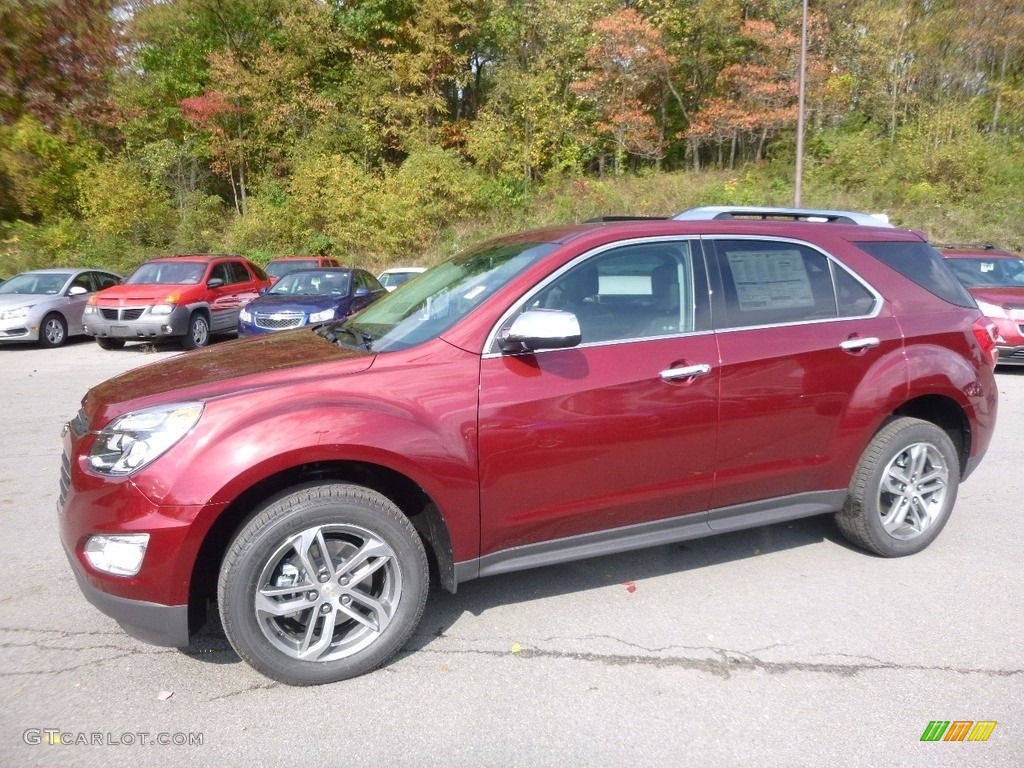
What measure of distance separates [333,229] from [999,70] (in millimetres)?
28375

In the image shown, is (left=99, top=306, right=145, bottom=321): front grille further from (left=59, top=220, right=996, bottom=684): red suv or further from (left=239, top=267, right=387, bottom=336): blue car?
(left=59, top=220, right=996, bottom=684): red suv

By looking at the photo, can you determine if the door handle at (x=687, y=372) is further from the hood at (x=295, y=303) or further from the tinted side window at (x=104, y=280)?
the tinted side window at (x=104, y=280)

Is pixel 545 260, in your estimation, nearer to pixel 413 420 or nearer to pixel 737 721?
pixel 413 420

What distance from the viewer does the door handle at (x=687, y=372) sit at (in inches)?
145

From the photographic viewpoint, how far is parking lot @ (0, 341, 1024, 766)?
9.31ft

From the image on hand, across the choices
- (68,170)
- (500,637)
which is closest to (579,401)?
(500,637)

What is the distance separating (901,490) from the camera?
4.45 m

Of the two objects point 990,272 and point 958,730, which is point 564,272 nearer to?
point 958,730

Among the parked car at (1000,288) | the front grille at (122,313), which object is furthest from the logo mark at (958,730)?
the front grille at (122,313)

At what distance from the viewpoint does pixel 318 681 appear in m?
3.19

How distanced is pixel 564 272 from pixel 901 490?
244cm

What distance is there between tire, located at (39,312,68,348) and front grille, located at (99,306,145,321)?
69.0 inches

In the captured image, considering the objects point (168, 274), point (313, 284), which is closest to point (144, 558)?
point (313, 284)

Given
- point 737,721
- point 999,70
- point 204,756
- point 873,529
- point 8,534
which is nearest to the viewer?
point 204,756
